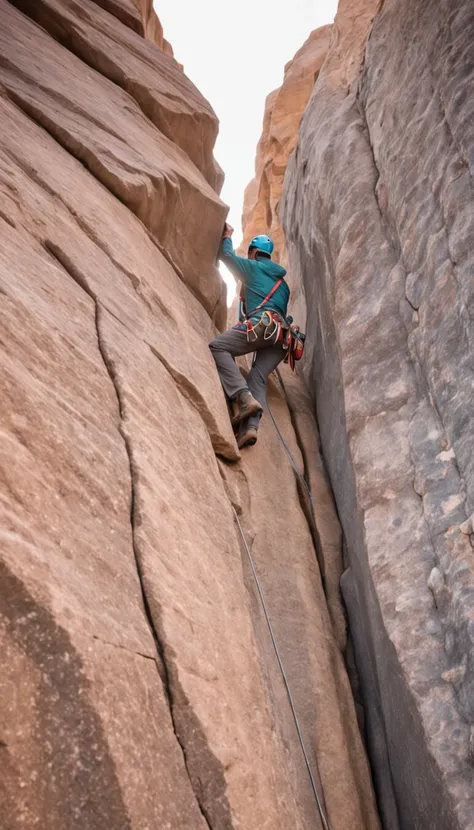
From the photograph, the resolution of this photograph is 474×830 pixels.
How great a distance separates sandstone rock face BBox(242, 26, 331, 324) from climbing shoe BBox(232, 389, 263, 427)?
8742mm

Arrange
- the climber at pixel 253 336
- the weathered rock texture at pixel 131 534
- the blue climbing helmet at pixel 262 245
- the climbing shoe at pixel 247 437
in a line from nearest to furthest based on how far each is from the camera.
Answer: the weathered rock texture at pixel 131 534
the climbing shoe at pixel 247 437
the climber at pixel 253 336
the blue climbing helmet at pixel 262 245

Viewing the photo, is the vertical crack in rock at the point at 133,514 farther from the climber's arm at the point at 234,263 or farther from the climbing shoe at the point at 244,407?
the climber's arm at the point at 234,263

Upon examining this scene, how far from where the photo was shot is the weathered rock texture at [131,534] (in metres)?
2.17

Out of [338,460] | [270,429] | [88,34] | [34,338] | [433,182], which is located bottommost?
[34,338]

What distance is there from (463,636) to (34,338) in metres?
2.96

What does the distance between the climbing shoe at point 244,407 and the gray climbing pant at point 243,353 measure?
0.19ft

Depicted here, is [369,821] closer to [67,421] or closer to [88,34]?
[67,421]

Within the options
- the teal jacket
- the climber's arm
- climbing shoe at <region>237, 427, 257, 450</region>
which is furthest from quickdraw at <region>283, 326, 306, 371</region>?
climbing shoe at <region>237, 427, 257, 450</region>

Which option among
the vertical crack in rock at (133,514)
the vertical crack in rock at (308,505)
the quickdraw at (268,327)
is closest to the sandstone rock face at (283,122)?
the quickdraw at (268,327)

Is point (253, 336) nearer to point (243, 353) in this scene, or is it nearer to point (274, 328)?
point (243, 353)

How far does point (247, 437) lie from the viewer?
599 centimetres

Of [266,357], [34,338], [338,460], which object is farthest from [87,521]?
[266,357]

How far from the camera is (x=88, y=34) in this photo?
337 inches

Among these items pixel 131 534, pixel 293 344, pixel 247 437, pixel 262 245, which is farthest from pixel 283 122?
pixel 131 534
